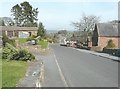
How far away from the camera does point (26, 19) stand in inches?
5266

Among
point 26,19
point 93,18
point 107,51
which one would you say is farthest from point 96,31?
point 26,19

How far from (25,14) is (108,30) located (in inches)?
2152

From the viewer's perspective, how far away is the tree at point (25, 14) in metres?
131

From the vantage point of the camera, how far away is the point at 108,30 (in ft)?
277

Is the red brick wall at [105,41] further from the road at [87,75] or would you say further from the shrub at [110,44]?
the road at [87,75]

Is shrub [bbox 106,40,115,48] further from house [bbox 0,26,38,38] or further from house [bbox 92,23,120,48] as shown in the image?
house [bbox 0,26,38,38]

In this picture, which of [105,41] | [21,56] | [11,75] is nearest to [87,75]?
[11,75]

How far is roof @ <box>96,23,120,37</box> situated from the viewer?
8356 cm

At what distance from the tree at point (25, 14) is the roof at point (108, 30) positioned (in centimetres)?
5203

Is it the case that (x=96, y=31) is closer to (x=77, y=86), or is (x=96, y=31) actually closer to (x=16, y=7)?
(x=16, y=7)

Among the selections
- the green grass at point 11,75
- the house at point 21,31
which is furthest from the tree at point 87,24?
the green grass at point 11,75

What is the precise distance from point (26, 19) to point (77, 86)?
4762 inches

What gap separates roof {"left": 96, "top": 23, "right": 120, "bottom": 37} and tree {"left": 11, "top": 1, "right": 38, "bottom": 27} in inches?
2048

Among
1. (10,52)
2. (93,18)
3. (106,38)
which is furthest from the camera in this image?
(93,18)
